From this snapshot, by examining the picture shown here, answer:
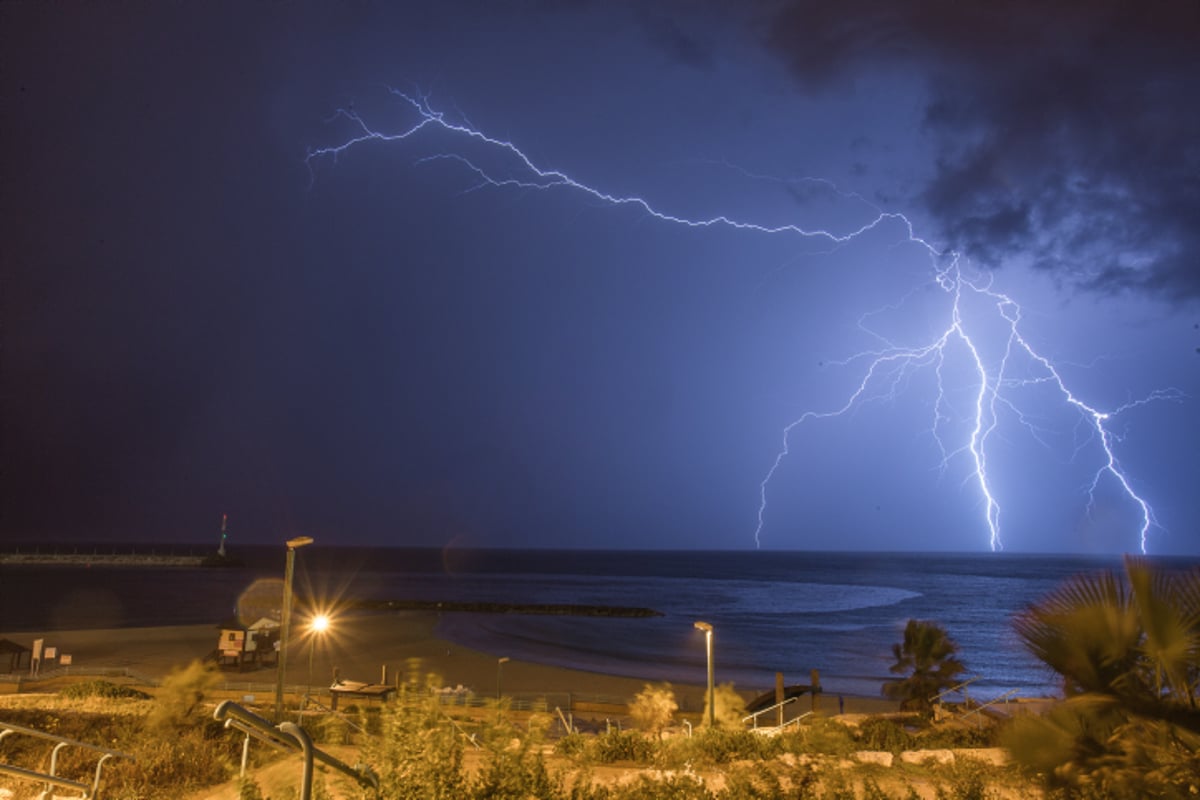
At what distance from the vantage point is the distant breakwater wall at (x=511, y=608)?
7494cm

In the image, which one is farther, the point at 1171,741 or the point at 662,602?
the point at 662,602

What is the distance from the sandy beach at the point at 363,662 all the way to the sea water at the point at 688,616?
2949mm

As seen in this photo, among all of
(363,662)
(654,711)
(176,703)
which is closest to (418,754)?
(176,703)

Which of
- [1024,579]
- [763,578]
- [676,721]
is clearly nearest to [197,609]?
[676,721]

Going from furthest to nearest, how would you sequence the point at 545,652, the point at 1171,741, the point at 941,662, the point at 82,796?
1. the point at 545,652
2. the point at 941,662
3. the point at 82,796
4. the point at 1171,741

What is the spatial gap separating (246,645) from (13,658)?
8584mm

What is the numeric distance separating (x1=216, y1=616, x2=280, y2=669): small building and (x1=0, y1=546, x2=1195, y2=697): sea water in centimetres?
1442

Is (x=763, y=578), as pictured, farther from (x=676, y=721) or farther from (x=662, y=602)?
(x=676, y=721)

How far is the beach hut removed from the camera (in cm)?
2688

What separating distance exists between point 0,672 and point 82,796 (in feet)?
93.0

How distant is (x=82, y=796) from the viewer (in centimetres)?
794

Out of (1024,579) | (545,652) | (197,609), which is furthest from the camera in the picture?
(1024,579)

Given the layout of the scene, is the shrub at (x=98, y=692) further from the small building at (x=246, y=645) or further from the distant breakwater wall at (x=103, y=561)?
the distant breakwater wall at (x=103, y=561)

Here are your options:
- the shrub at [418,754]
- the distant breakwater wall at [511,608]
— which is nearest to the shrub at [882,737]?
the shrub at [418,754]
